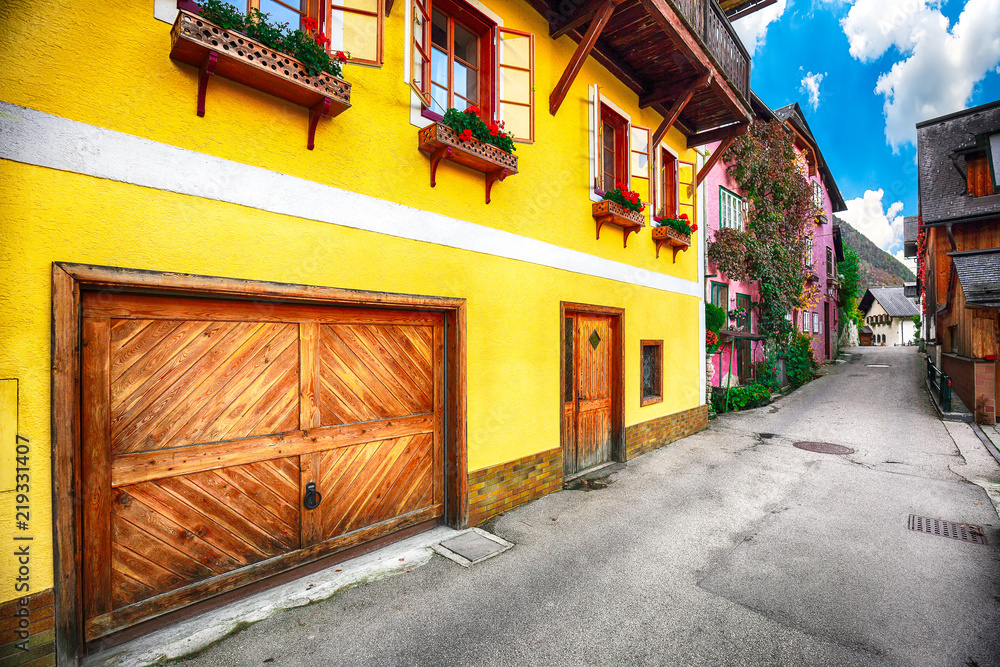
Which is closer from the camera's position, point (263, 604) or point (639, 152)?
point (263, 604)

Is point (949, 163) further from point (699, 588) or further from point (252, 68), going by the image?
point (252, 68)

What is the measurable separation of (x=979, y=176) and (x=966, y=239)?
6.74 feet

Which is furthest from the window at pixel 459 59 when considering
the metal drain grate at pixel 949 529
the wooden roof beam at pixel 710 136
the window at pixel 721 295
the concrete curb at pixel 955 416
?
the concrete curb at pixel 955 416

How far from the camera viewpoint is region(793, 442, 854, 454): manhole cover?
25.5 ft

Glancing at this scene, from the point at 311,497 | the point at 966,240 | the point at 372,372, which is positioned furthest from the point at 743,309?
the point at 311,497

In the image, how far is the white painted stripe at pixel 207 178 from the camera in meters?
2.51

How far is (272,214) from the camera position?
3.40 meters

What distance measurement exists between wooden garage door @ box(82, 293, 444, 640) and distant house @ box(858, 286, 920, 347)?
56.9 metres

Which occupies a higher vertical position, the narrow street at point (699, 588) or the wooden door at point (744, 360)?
the wooden door at point (744, 360)

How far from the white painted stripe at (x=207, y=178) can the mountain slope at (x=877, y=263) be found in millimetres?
108397

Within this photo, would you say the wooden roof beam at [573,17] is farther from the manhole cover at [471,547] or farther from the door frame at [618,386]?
the manhole cover at [471,547]

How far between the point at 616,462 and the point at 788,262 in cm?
1086

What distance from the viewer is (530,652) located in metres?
2.91

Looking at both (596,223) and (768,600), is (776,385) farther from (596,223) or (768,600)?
(768,600)
